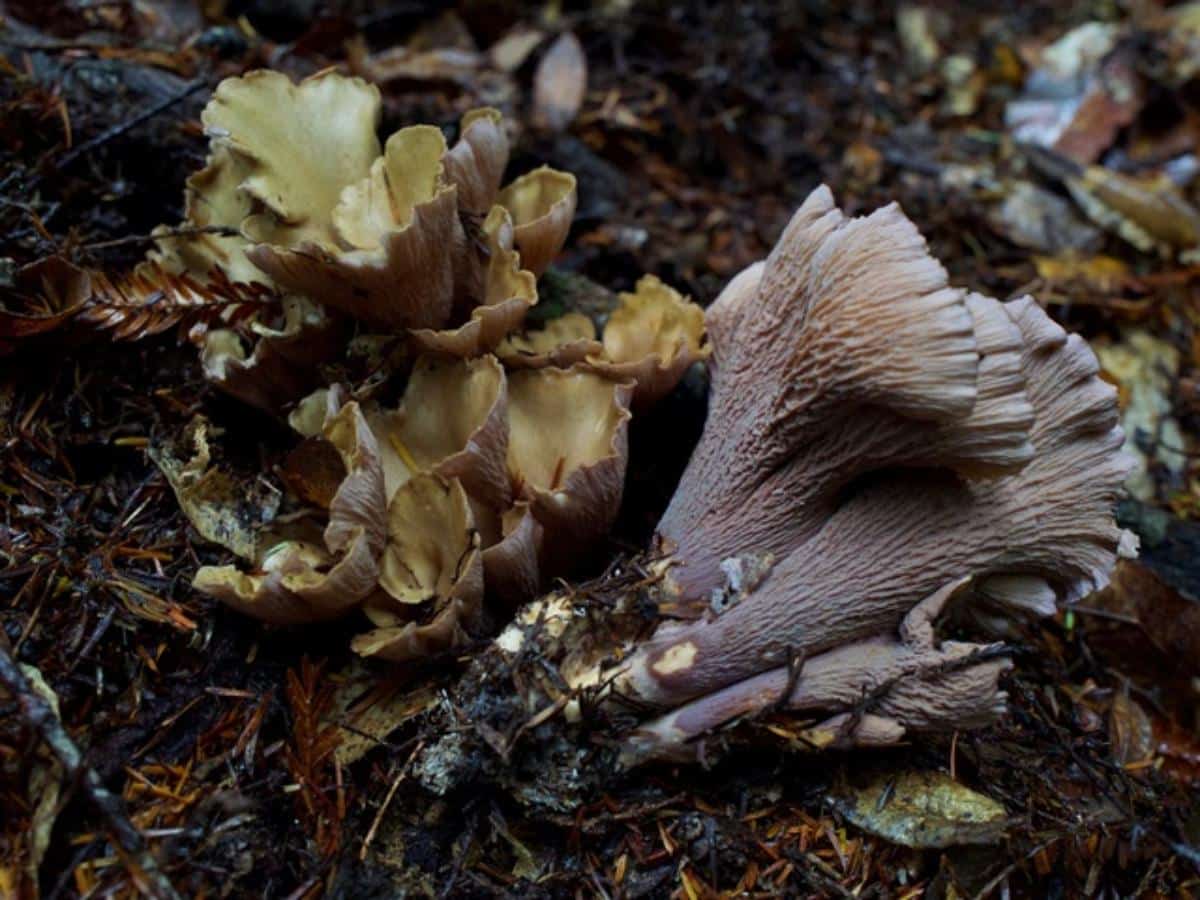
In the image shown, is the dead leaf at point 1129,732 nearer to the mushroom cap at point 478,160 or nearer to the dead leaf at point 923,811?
the dead leaf at point 923,811

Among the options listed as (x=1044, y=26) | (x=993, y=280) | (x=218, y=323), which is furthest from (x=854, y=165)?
(x=218, y=323)

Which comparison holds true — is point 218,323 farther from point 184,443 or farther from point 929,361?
point 929,361

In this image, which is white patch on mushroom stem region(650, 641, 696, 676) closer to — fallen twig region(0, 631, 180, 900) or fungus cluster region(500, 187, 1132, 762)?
fungus cluster region(500, 187, 1132, 762)

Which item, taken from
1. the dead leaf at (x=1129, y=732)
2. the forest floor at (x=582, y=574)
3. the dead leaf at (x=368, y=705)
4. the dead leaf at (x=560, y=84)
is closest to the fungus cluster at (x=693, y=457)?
the dead leaf at (x=368, y=705)

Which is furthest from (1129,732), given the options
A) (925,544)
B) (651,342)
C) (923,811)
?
(651,342)

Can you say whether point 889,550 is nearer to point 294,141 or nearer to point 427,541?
point 427,541
